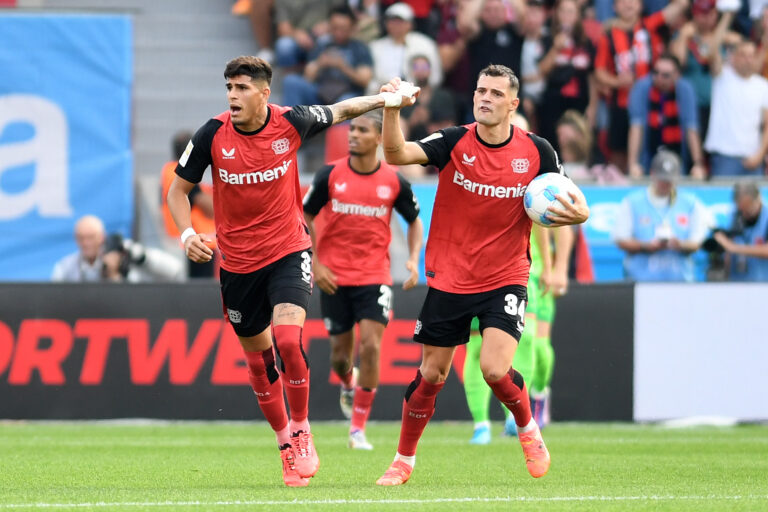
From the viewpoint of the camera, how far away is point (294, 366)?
28.2 ft

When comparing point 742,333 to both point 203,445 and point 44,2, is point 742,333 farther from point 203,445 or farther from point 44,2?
point 44,2

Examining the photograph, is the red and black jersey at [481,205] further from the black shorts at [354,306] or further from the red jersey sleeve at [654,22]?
the red jersey sleeve at [654,22]

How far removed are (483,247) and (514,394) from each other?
90cm

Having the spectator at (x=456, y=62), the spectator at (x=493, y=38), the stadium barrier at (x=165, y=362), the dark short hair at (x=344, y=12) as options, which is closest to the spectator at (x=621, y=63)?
the spectator at (x=493, y=38)

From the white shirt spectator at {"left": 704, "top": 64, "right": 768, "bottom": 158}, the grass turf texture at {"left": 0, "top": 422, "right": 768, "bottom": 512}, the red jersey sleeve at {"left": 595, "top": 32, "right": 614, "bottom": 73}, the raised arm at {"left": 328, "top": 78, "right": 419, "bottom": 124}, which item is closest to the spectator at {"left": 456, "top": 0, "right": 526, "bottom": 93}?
Result: the red jersey sleeve at {"left": 595, "top": 32, "right": 614, "bottom": 73}

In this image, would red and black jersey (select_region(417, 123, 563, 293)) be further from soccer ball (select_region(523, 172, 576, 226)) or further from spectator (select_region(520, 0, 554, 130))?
spectator (select_region(520, 0, 554, 130))

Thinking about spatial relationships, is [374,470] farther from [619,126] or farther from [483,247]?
[619,126]

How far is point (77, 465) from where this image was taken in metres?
9.98

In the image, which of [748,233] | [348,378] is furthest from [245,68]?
[748,233]

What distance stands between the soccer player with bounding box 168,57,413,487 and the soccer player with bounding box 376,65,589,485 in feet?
2.03

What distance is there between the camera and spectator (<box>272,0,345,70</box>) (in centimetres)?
1842

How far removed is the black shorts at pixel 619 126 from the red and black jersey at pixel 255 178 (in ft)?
31.9

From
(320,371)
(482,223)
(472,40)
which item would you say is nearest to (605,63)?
(472,40)

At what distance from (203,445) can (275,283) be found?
12.0 ft
